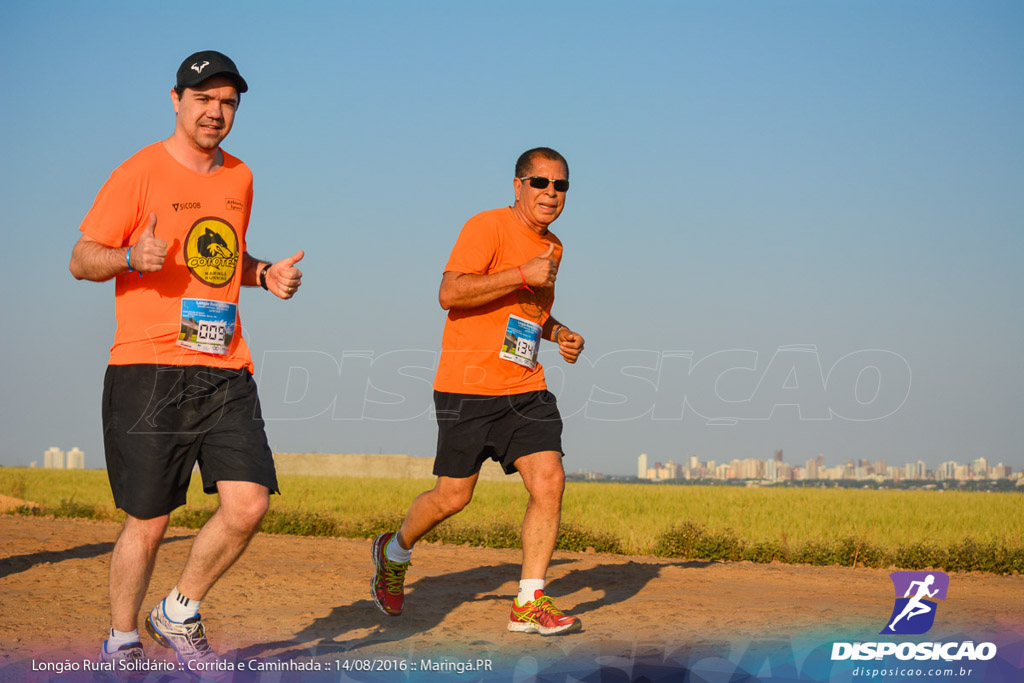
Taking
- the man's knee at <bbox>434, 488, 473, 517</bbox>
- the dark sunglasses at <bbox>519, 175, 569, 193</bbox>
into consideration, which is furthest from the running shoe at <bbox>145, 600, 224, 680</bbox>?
the dark sunglasses at <bbox>519, 175, 569, 193</bbox>

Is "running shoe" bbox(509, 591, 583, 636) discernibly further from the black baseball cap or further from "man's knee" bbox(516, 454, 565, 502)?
the black baseball cap

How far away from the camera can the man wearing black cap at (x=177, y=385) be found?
152 inches

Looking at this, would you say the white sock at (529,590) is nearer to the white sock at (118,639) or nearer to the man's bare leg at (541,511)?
the man's bare leg at (541,511)

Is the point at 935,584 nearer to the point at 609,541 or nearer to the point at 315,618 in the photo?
the point at 315,618

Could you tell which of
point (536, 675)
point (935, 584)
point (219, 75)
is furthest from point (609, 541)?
point (219, 75)

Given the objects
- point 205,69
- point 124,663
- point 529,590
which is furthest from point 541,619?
point 205,69

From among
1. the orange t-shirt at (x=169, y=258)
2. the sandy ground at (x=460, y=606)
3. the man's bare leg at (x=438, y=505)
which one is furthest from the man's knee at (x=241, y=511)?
the man's bare leg at (x=438, y=505)

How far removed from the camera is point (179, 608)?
3.85 meters

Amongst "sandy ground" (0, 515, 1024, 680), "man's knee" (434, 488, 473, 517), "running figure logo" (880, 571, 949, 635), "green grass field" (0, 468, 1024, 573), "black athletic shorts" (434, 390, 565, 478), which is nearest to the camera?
"sandy ground" (0, 515, 1024, 680)

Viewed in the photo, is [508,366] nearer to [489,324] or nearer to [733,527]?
[489,324]

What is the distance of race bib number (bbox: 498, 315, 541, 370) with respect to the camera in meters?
5.37

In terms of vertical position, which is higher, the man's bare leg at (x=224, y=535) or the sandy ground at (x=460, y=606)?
the man's bare leg at (x=224, y=535)

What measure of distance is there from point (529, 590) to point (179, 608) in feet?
6.29

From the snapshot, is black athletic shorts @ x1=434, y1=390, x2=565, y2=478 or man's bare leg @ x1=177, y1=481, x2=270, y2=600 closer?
man's bare leg @ x1=177, y1=481, x2=270, y2=600
